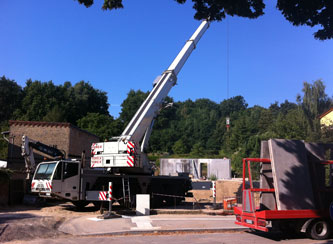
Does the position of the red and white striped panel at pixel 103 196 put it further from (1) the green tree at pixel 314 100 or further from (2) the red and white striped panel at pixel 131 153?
(1) the green tree at pixel 314 100

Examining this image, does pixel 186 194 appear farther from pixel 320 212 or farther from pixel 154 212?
pixel 320 212

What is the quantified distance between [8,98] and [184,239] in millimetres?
61709

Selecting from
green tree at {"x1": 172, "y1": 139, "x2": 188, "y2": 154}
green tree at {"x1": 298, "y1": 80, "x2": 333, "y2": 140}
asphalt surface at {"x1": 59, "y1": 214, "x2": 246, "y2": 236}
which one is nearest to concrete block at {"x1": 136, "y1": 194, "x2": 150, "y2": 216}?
asphalt surface at {"x1": 59, "y1": 214, "x2": 246, "y2": 236}

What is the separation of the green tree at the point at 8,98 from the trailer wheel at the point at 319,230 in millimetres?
61762

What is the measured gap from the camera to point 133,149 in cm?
1516

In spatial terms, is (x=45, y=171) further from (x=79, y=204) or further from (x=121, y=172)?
(x=121, y=172)

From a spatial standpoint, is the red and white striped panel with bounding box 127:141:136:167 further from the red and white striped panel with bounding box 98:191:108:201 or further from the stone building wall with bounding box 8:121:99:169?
the stone building wall with bounding box 8:121:99:169

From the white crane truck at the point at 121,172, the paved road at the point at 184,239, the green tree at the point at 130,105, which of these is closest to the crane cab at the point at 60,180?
the white crane truck at the point at 121,172

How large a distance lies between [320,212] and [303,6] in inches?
220

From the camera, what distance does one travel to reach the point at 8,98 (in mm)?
62656

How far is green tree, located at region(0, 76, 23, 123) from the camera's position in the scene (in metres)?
61.7

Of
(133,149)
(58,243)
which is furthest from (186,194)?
(58,243)

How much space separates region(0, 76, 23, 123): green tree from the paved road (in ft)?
192

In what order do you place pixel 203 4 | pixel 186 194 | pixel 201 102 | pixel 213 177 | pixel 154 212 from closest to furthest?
1. pixel 203 4
2. pixel 154 212
3. pixel 186 194
4. pixel 213 177
5. pixel 201 102
